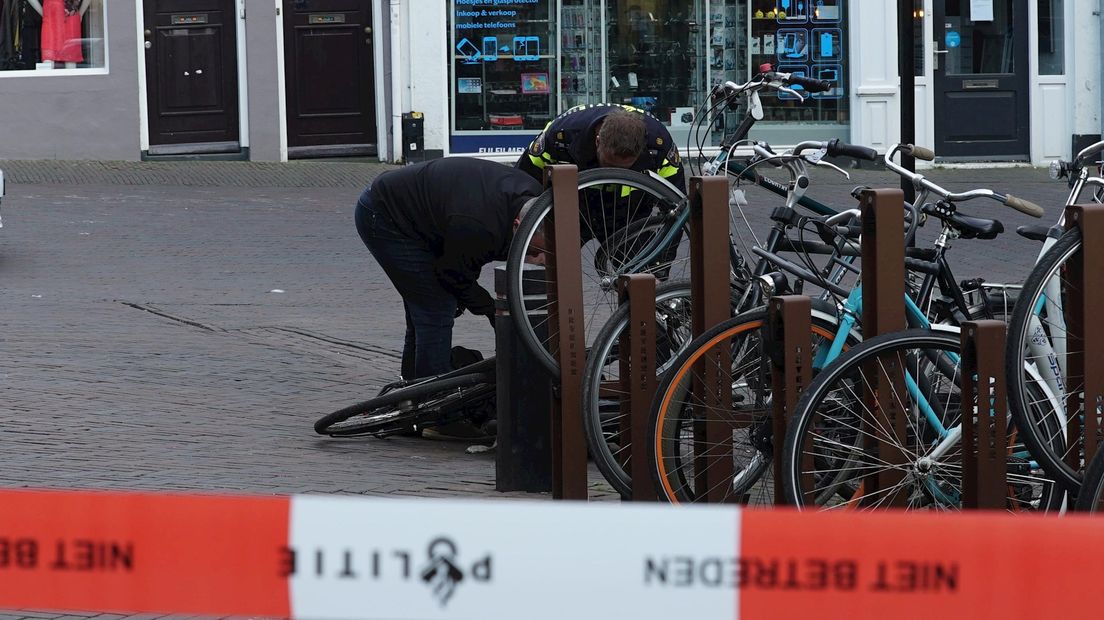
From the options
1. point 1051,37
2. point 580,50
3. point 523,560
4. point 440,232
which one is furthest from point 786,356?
point 1051,37

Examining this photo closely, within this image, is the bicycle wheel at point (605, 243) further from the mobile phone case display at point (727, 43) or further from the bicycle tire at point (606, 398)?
the mobile phone case display at point (727, 43)

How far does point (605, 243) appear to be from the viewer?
592 centimetres

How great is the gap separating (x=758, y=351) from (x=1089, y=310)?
100cm

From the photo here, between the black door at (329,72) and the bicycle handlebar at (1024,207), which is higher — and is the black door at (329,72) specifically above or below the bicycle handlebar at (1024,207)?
above

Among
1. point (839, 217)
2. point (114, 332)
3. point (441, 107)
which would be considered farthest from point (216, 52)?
point (839, 217)

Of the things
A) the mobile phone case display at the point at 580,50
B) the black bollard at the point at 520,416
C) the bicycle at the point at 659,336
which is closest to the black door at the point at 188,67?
the mobile phone case display at the point at 580,50

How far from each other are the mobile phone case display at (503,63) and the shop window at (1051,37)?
530 cm

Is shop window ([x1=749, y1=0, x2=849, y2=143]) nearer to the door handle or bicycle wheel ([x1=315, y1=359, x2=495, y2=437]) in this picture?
the door handle

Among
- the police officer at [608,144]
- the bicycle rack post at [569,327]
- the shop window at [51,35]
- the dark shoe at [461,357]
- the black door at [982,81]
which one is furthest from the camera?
the black door at [982,81]

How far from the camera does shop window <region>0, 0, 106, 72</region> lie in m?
16.1

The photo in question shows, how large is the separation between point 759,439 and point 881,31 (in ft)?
43.0

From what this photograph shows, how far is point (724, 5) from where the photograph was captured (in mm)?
17219

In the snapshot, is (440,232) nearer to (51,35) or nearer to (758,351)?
(758,351)

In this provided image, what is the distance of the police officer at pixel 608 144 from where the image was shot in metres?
5.98
